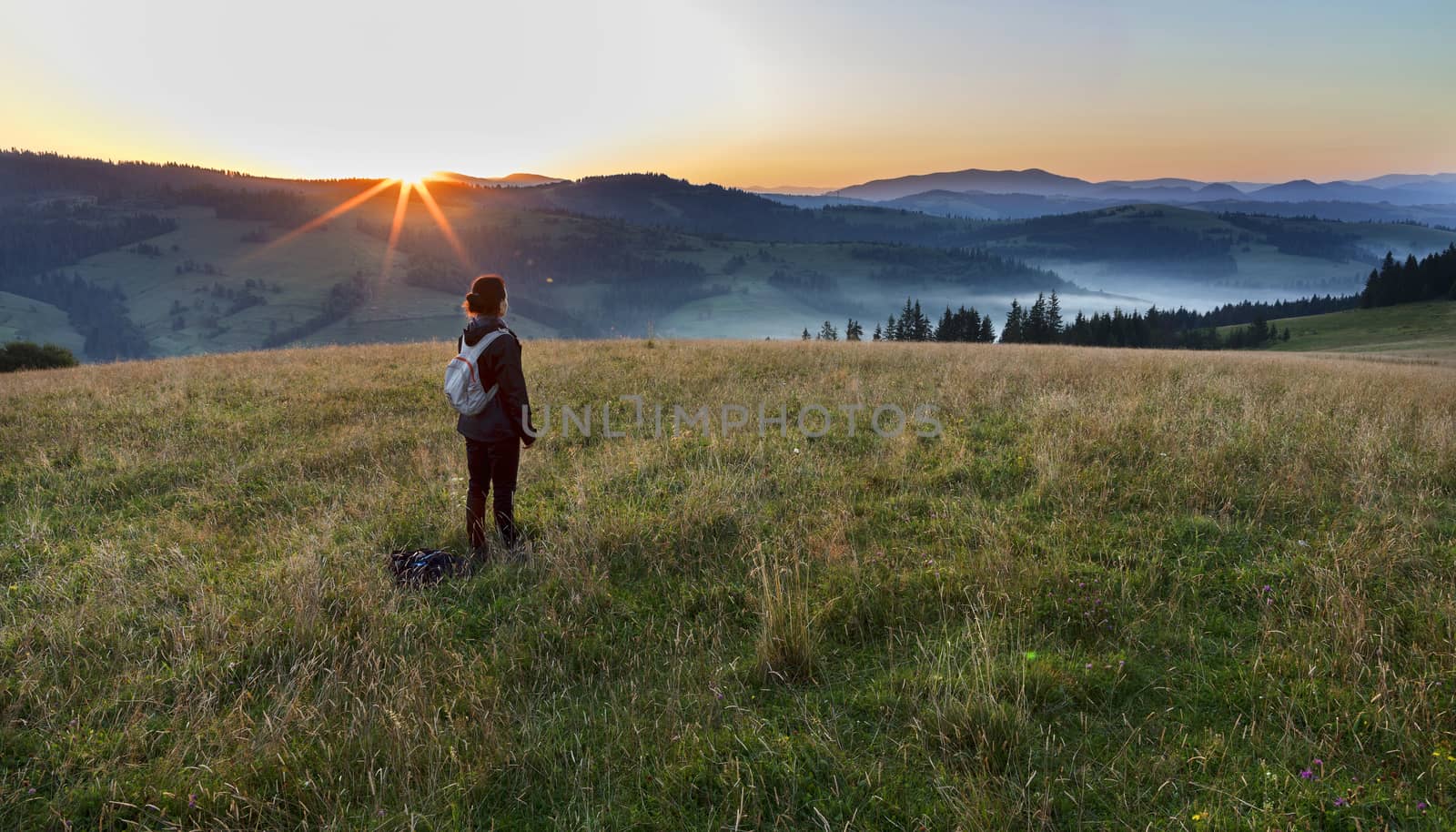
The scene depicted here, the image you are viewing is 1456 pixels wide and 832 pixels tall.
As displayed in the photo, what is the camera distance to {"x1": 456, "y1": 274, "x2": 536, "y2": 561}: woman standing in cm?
554

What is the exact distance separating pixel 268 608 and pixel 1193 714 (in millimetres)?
5895

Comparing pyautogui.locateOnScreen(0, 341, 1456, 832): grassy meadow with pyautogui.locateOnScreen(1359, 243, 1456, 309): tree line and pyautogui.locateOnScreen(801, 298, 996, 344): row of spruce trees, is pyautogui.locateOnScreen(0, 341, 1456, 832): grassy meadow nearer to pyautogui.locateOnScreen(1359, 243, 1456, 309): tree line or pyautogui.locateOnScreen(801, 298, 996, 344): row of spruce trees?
pyautogui.locateOnScreen(801, 298, 996, 344): row of spruce trees

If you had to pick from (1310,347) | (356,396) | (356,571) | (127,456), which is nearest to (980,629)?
(356,571)

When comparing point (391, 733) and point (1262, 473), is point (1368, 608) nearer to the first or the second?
point (1262, 473)

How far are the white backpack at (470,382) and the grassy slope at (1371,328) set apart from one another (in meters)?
76.7

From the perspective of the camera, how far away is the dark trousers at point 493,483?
18.7 feet

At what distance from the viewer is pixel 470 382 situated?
551 centimetres

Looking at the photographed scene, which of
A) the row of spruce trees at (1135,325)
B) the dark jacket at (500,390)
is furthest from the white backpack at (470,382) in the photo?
the row of spruce trees at (1135,325)

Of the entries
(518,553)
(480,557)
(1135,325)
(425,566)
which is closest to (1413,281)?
(1135,325)

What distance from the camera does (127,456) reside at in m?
8.64

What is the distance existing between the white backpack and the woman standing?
4 centimetres

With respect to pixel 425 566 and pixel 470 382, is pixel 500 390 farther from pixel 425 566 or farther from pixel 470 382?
pixel 425 566

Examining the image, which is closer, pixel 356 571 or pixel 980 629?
pixel 980 629

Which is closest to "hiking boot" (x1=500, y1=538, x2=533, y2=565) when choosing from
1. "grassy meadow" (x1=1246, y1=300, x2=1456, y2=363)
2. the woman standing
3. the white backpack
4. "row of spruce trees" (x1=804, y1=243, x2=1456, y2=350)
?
the woman standing
